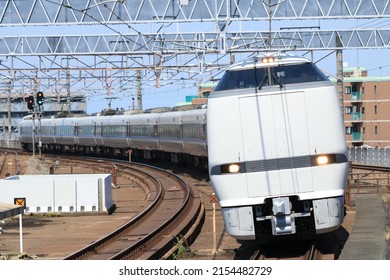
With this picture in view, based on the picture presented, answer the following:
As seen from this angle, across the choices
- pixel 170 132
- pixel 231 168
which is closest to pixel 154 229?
pixel 231 168

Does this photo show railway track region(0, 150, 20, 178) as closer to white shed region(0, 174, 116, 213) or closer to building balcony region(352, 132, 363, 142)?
white shed region(0, 174, 116, 213)

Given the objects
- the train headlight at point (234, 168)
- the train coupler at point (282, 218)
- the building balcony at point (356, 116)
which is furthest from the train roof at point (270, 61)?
the building balcony at point (356, 116)

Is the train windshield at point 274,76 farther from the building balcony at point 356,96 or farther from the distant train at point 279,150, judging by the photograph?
the building balcony at point 356,96

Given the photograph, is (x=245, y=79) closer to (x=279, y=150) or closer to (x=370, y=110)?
(x=279, y=150)

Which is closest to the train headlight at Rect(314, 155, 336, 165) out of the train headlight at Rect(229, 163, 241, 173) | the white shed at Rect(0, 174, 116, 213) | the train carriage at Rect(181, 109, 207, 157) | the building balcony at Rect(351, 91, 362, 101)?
the train headlight at Rect(229, 163, 241, 173)

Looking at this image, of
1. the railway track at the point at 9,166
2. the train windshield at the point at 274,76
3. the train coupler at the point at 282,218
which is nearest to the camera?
the train coupler at the point at 282,218

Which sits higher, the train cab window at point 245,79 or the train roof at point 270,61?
the train roof at point 270,61

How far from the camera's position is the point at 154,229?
17.0 metres

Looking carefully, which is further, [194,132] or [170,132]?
[170,132]

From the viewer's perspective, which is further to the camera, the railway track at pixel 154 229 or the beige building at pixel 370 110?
the beige building at pixel 370 110

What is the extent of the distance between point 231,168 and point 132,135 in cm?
3184

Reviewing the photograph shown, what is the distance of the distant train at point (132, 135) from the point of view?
1253 inches

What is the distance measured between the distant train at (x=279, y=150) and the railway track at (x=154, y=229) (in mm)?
2232
